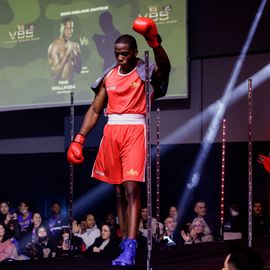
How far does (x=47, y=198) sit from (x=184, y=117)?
7.53 feet

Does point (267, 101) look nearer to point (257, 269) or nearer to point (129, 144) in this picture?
point (129, 144)

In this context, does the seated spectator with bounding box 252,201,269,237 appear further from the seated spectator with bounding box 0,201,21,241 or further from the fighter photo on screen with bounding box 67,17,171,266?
the fighter photo on screen with bounding box 67,17,171,266

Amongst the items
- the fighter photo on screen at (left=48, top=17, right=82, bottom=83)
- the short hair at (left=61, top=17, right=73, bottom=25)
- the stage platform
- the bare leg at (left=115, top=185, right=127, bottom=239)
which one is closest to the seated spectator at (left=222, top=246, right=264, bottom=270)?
the stage platform

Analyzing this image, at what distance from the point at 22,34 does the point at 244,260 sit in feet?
17.8

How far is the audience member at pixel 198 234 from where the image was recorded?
5.31m

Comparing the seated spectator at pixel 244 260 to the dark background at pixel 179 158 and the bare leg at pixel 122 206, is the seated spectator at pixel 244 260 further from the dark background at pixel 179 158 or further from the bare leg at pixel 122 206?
the dark background at pixel 179 158

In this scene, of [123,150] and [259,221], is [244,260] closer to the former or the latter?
[123,150]

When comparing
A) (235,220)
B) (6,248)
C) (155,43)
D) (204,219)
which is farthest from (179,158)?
(155,43)

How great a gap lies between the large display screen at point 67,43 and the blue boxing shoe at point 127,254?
329 cm

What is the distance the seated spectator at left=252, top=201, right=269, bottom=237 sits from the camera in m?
5.29

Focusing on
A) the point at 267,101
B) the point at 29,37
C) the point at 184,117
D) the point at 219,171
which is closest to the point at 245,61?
the point at 267,101

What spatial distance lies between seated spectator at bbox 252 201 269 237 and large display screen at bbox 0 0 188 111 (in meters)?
1.37

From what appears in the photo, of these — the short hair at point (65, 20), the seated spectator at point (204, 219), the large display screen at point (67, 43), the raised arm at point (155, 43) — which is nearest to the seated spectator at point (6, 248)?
the large display screen at point (67, 43)

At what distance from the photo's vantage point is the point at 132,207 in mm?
2568
